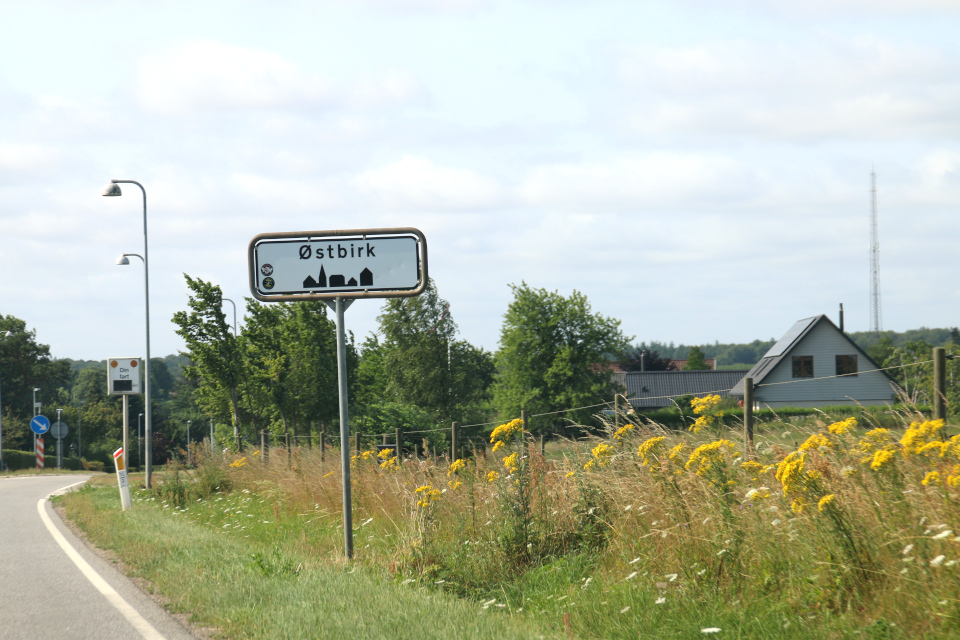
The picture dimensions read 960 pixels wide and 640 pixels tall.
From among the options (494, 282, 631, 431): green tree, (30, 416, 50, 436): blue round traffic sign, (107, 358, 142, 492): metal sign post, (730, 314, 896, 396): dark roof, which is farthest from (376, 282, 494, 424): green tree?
(107, 358, 142, 492): metal sign post

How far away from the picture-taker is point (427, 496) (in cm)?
876

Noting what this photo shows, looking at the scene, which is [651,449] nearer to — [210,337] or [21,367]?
[210,337]

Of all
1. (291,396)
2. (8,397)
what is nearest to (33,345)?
(8,397)

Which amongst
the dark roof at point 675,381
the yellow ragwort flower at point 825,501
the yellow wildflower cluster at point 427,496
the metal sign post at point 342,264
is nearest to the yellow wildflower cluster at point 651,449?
the yellow wildflower cluster at point 427,496

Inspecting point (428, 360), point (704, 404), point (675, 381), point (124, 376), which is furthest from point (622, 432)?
point (675, 381)

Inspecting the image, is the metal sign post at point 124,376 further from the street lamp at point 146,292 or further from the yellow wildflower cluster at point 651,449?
the yellow wildflower cluster at point 651,449

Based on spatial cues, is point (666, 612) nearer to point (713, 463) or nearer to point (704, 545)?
point (704, 545)

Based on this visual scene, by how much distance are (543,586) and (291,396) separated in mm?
30372

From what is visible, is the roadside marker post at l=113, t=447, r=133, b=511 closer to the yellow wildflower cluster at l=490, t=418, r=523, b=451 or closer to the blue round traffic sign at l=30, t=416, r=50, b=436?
the yellow wildflower cluster at l=490, t=418, r=523, b=451

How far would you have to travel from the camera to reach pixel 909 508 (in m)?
5.12

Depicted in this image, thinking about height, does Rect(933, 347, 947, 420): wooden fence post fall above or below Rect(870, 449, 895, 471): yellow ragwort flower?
above

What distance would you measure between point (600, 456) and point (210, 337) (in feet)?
79.9

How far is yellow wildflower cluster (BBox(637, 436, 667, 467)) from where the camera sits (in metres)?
7.36

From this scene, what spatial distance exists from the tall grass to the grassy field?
2cm
